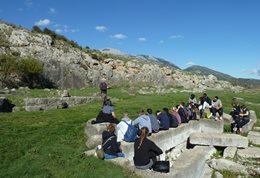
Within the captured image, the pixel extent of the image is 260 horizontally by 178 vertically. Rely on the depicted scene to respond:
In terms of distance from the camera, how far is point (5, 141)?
600 inches

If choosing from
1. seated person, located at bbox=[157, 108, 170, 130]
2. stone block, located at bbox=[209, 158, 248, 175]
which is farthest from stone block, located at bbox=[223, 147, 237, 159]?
seated person, located at bbox=[157, 108, 170, 130]

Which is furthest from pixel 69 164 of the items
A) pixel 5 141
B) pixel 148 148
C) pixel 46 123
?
pixel 46 123

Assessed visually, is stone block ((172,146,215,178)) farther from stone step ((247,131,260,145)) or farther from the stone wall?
the stone wall

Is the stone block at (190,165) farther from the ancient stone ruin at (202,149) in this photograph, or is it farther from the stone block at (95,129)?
the stone block at (95,129)

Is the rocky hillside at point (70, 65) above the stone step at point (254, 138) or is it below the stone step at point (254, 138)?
above

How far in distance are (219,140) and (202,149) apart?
415 cm

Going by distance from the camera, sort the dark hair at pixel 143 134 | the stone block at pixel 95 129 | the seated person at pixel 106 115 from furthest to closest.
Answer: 1. the seated person at pixel 106 115
2. the stone block at pixel 95 129
3. the dark hair at pixel 143 134

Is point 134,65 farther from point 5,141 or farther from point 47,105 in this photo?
point 5,141

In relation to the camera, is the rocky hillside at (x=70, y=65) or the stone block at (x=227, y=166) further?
the rocky hillside at (x=70, y=65)

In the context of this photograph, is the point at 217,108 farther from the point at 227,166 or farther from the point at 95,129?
the point at 95,129

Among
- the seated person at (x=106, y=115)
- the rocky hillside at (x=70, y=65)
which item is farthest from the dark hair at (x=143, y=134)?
the rocky hillside at (x=70, y=65)

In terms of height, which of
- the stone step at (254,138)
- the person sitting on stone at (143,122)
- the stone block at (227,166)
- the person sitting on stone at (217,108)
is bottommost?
the stone block at (227,166)

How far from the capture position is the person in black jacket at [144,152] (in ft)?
42.7

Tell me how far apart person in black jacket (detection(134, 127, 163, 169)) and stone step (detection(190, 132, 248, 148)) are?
10.6 metres
